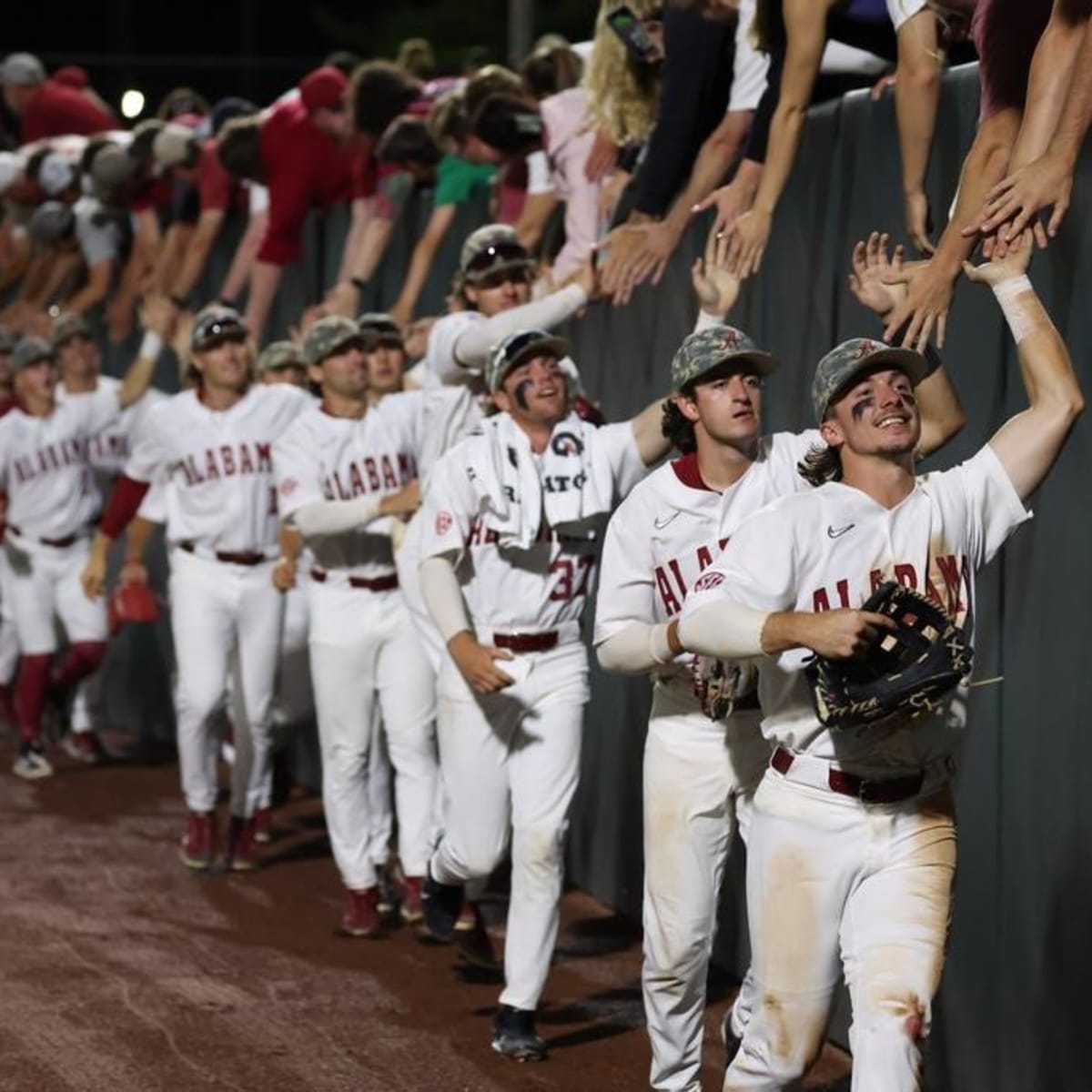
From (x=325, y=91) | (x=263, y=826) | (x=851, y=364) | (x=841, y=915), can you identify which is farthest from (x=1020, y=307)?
(x=325, y=91)

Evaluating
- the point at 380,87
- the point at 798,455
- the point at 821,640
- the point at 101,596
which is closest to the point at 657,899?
the point at 798,455

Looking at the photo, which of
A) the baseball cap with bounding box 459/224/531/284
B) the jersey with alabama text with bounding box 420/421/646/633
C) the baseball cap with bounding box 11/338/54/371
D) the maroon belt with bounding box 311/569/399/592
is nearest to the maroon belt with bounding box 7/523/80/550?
the baseball cap with bounding box 11/338/54/371

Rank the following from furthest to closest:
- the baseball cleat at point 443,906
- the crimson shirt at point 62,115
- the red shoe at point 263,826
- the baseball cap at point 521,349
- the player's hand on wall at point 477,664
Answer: the crimson shirt at point 62,115 < the red shoe at point 263,826 < the baseball cleat at point 443,906 < the baseball cap at point 521,349 < the player's hand on wall at point 477,664

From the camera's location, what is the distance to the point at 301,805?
13.6 metres

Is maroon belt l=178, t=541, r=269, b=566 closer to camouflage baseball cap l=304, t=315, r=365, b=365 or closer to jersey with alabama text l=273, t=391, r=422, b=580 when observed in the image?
jersey with alabama text l=273, t=391, r=422, b=580

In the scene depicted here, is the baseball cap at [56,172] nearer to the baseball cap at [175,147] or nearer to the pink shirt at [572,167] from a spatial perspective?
the baseball cap at [175,147]

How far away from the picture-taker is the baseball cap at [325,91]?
511 inches

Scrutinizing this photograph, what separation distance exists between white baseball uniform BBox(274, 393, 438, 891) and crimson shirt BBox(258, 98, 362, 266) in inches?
116

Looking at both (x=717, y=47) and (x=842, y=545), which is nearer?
(x=842, y=545)

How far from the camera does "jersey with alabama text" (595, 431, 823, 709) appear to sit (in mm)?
7078

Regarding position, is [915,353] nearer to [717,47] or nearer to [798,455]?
[798,455]

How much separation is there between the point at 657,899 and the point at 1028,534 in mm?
1446

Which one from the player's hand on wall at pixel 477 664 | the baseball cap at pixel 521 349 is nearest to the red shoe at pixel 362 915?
the player's hand on wall at pixel 477 664

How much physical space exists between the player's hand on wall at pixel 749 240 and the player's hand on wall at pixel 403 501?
181 cm
